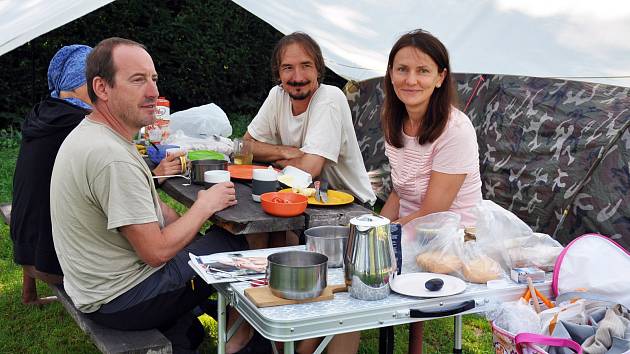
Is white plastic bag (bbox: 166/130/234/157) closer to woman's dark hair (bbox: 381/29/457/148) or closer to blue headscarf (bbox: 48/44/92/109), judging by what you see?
blue headscarf (bbox: 48/44/92/109)

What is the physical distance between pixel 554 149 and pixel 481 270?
2.75m

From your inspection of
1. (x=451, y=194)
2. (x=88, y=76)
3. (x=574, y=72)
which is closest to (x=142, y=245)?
(x=88, y=76)

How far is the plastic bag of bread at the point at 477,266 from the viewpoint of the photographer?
2.35 metres

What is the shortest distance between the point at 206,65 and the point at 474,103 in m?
4.92

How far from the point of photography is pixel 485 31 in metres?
5.09

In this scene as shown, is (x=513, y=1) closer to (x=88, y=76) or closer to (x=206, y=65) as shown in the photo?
(x=88, y=76)

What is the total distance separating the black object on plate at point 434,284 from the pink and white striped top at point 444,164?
30.8 inches

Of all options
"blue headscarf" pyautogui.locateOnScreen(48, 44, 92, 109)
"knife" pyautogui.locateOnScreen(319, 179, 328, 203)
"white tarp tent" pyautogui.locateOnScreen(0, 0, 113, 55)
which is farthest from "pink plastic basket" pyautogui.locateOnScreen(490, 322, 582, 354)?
"white tarp tent" pyautogui.locateOnScreen(0, 0, 113, 55)

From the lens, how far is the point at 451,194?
297 centimetres

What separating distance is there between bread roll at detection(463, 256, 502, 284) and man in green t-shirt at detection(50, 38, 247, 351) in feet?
3.50

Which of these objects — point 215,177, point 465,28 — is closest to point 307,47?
point 215,177

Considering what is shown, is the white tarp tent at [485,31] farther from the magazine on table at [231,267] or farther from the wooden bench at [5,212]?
the magazine on table at [231,267]

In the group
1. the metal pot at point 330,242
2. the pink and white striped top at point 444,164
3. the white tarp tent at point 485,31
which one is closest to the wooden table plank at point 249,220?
the metal pot at point 330,242

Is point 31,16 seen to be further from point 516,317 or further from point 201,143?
point 516,317
